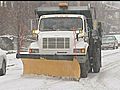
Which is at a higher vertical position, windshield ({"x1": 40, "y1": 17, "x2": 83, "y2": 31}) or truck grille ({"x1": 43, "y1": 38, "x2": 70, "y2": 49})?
windshield ({"x1": 40, "y1": 17, "x2": 83, "y2": 31})

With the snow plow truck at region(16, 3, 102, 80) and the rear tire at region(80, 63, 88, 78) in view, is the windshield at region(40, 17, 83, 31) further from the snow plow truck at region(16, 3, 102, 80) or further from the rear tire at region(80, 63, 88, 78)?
the rear tire at region(80, 63, 88, 78)

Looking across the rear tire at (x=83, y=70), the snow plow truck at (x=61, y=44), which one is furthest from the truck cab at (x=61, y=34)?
the rear tire at (x=83, y=70)

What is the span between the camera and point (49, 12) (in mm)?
15977

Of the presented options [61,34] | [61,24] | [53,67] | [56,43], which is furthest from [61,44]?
[61,24]

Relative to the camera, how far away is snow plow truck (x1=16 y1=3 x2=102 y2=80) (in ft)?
45.3

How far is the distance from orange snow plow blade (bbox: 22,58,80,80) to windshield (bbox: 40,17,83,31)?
5.13ft

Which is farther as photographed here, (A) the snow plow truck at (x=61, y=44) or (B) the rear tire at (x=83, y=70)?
(B) the rear tire at (x=83, y=70)

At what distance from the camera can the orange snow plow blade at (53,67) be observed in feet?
44.7

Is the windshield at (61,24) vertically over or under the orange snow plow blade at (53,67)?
over

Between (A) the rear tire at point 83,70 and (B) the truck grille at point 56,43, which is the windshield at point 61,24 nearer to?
(B) the truck grille at point 56,43

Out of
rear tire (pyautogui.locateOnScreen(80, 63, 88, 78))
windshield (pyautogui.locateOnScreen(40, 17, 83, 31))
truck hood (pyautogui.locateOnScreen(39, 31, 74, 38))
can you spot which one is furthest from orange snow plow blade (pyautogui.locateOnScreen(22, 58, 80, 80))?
windshield (pyautogui.locateOnScreen(40, 17, 83, 31))

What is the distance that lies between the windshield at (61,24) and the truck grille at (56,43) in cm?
75

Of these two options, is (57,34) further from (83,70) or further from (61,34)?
(83,70)

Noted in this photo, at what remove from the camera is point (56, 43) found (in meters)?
14.4
